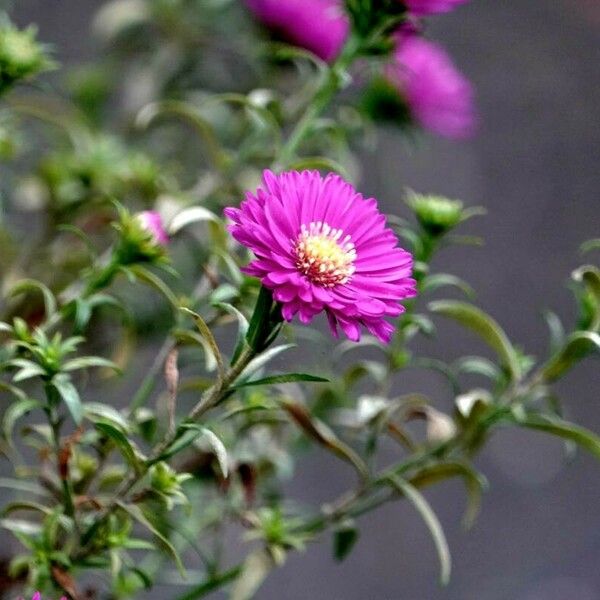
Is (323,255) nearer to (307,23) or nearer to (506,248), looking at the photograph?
(307,23)

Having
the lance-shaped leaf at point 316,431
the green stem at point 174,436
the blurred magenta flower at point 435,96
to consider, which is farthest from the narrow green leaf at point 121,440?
the blurred magenta flower at point 435,96

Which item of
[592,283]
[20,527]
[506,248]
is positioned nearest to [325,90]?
[592,283]

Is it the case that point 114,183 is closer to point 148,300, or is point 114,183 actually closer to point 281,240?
point 148,300

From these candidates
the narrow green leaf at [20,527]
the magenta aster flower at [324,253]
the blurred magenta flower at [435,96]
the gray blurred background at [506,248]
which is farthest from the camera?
the gray blurred background at [506,248]

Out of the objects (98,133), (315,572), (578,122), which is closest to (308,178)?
(98,133)

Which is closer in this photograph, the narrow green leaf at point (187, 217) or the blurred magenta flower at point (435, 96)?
the narrow green leaf at point (187, 217)

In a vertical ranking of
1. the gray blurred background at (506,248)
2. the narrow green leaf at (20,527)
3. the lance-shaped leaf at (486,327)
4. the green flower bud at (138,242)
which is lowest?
the gray blurred background at (506,248)

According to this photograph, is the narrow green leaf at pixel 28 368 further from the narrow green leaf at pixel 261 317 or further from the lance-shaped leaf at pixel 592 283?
the lance-shaped leaf at pixel 592 283
